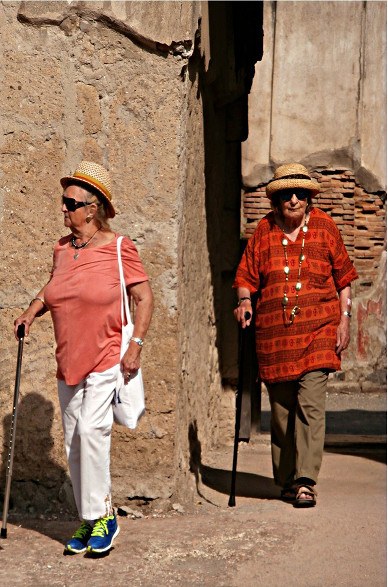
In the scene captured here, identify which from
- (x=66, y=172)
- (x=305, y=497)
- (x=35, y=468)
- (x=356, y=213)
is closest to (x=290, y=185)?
(x=66, y=172)

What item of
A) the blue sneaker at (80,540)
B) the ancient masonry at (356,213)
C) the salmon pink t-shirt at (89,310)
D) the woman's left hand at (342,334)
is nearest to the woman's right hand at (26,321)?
the salmon pink t-shirt at (89,310)

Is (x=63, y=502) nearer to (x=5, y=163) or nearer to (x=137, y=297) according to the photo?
(x=137, y=297)

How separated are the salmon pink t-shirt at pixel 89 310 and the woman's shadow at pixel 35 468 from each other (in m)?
0.77

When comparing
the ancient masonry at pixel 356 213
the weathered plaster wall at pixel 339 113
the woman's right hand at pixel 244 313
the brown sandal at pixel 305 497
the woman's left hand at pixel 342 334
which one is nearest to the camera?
the brown sandal at pixel 305 497

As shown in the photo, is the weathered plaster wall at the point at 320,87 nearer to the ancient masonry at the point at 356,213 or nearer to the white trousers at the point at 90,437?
the ancient masonry at the point at 356,213

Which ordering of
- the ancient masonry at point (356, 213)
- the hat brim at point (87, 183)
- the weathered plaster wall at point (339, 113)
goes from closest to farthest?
the hat brim at point (87, 183) < the ancient masonry at point (356, 213) < the weathered plaster wall at point (339, 113)

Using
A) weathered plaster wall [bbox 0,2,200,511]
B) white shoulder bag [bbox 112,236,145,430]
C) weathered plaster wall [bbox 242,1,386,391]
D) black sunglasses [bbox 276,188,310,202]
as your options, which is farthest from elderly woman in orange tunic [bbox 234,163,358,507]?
weathered plaster wall [bbox 242,1,386,391]

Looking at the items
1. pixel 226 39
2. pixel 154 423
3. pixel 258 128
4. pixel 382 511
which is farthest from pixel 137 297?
pixel 258 128

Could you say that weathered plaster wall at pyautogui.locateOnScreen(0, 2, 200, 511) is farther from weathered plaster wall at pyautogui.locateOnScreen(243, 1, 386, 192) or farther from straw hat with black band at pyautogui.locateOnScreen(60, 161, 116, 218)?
weathered plaster wall at pyautogui.locateOnScreen(243, 1, 386, 192)

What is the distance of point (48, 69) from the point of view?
5.84m

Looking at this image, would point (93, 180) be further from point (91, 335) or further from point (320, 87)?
point (320, 87)

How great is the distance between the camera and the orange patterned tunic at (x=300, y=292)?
6.33 metres

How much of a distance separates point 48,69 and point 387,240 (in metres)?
7.88

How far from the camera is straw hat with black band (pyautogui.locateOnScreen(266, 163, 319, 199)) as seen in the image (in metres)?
6.28
